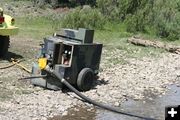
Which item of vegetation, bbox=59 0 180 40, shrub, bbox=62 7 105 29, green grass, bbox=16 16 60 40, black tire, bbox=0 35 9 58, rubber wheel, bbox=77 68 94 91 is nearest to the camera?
rubber wheel, bbox=77 68 94 91

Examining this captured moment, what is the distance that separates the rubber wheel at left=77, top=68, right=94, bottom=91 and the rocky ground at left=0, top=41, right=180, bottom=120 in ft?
0.45

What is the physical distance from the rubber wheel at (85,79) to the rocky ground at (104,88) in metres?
0.14

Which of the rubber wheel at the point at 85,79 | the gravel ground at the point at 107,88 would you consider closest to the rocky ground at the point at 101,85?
the gravel ground at the point at 107,88

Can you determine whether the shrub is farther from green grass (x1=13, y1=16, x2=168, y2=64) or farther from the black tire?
the black tire

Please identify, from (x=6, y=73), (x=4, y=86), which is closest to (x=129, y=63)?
(x=6, y=73)

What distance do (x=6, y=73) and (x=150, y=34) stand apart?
37.8 feet

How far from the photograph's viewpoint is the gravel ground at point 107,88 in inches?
279

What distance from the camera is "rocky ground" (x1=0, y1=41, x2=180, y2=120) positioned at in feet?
23.3

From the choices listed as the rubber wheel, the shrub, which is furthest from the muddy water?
the shrub

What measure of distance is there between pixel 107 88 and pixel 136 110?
137cm

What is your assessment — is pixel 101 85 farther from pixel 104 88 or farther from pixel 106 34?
pixel 106 34

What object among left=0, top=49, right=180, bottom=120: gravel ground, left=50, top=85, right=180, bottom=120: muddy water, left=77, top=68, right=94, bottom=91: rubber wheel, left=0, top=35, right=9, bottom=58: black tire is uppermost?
left=0, top=35, right=9, bottom=58: black tire

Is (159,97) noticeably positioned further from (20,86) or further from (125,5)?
(125,5)

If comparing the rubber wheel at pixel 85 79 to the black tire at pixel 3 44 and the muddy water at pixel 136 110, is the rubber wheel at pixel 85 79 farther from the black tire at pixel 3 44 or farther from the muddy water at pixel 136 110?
the black tire at pixel 3 44
